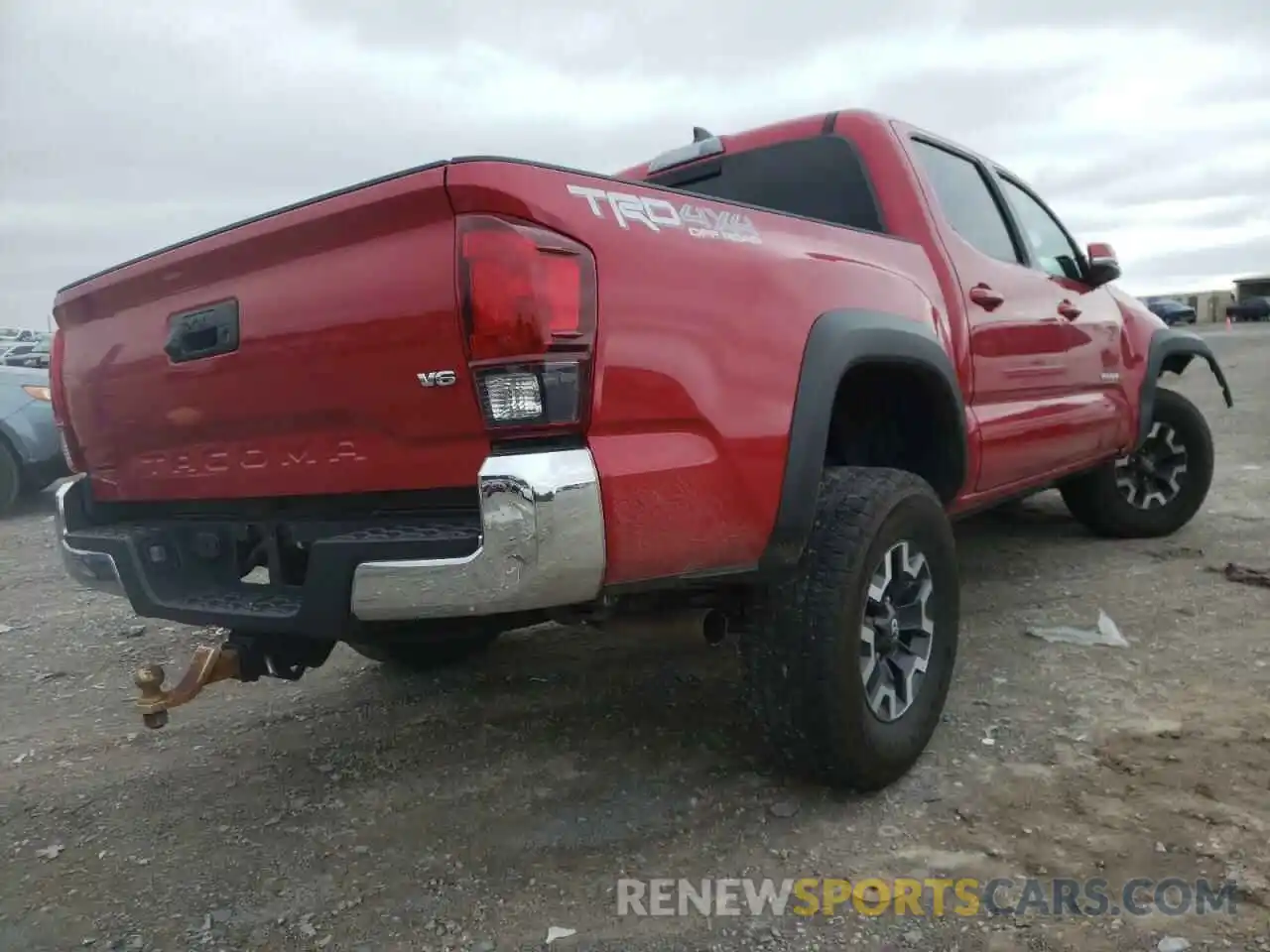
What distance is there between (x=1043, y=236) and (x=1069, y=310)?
1.58 ft

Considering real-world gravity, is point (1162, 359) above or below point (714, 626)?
above

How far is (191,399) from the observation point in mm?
2482

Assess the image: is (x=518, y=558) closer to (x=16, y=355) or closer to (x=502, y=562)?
(x=502, y=562)

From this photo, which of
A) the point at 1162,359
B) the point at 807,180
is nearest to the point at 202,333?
the point at 807,180

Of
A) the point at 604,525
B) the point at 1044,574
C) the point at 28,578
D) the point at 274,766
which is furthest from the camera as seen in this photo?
the point at 28,578

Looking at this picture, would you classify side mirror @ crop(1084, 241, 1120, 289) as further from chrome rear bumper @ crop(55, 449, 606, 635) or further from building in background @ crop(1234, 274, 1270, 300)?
building in background @ crop(1234, 274, 1270, 300)

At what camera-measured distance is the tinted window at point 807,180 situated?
3.37m

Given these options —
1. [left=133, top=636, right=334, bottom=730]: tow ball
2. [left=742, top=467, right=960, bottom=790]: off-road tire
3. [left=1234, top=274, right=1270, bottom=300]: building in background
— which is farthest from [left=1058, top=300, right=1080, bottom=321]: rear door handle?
[left=1234, top=274, right=1270, bottom=300]: building in background

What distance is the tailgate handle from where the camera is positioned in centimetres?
237

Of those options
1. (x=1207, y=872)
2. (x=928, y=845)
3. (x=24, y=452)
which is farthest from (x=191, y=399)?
(x=24, y=452)

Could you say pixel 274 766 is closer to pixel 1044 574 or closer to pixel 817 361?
pixel 817 361

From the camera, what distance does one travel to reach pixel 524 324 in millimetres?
1878

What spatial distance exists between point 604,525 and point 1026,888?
125cm

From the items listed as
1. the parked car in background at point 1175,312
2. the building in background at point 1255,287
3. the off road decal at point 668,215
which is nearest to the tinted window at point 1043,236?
the off road decal at point 668,215
